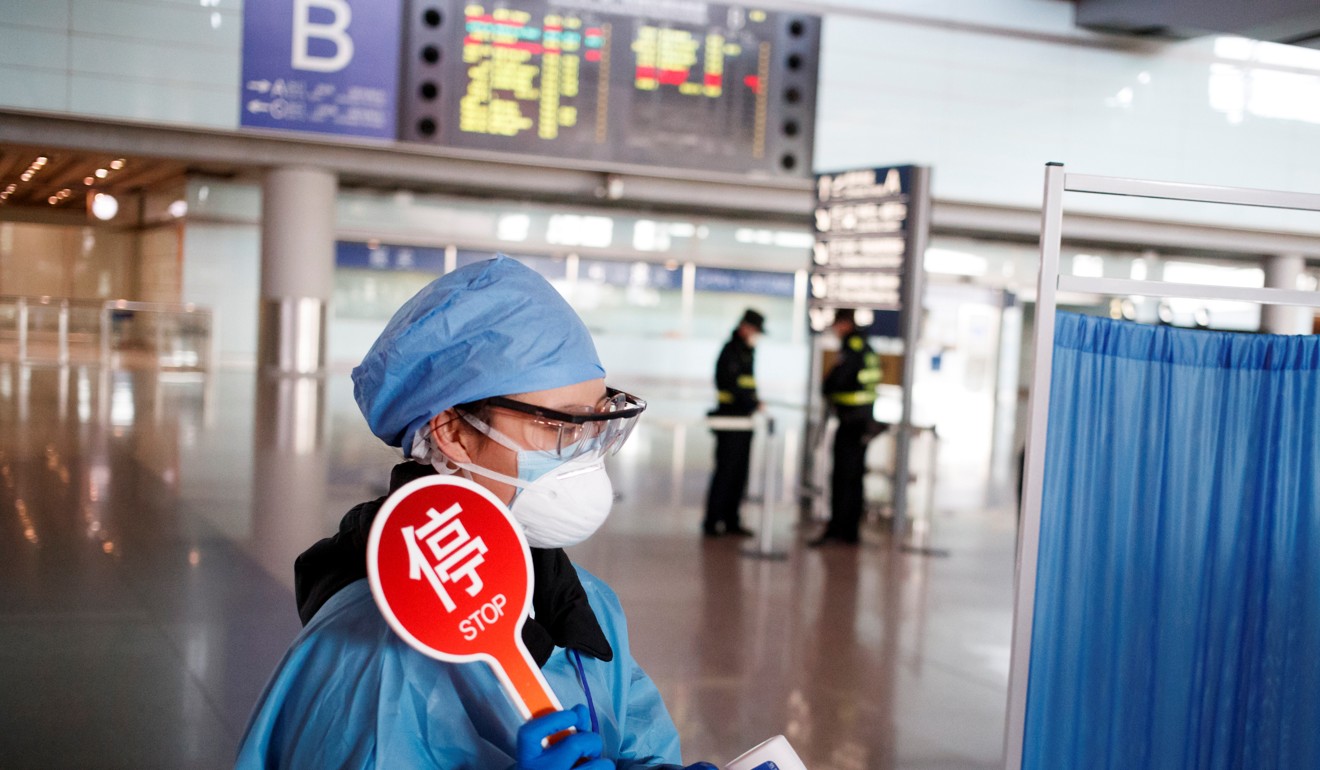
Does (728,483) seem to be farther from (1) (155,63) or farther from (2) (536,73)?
(1) (155,63)

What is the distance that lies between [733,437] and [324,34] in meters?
7.33

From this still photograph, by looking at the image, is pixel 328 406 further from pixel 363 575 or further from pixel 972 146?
pixel 363 575

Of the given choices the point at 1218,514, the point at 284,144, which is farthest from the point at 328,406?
the point at 1218,514

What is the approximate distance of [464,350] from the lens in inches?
45.8

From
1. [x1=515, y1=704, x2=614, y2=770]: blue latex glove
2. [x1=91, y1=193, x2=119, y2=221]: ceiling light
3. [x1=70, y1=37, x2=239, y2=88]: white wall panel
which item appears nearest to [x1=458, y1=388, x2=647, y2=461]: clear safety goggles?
[x1=515, y1=704, x2=614, y2=770]: blue latex glove

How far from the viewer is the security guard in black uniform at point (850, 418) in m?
7.03

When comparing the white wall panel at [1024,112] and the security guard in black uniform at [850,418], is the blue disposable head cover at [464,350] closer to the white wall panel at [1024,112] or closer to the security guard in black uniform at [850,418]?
the security guard in black uniform at [850,418]

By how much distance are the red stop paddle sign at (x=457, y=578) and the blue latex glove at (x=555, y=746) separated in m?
0.03

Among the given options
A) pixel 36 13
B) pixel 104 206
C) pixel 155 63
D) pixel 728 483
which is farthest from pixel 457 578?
pixel 104 206

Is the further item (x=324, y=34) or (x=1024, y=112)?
(x=1024, y=112)

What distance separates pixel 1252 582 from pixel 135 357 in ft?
56.3

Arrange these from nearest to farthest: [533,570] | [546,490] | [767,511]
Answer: [533,570]
[546,490]
[767,511]

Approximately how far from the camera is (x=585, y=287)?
17.6 meters

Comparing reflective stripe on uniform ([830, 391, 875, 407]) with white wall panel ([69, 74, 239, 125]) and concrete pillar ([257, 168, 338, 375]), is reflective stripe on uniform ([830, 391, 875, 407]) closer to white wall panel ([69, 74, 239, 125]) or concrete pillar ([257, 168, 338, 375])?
Result: white wall panel ([69, 74, 239, 125])
